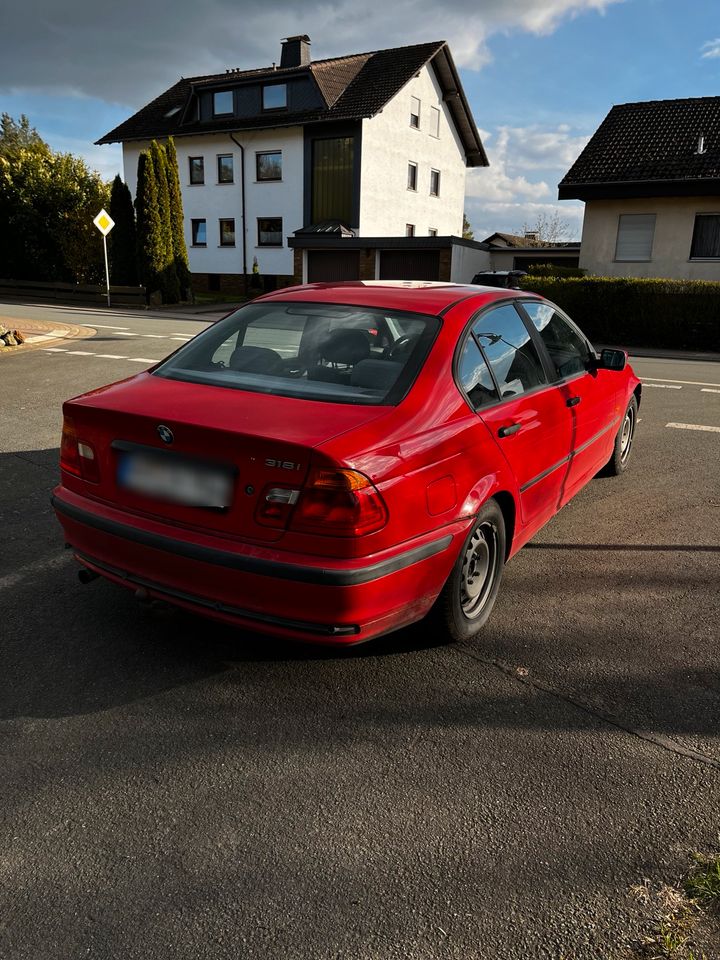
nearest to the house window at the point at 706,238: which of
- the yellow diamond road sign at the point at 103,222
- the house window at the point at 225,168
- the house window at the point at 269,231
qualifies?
the house window at the point at 269,231

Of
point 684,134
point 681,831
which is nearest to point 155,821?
point 681,831

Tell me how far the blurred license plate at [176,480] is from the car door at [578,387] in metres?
2.25

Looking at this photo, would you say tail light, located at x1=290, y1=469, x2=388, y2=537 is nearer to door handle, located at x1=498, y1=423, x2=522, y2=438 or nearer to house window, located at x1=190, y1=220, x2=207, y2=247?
door handle, located at x1=498, y1=423, x2=522, y2=438

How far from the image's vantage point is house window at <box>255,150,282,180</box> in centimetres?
3522

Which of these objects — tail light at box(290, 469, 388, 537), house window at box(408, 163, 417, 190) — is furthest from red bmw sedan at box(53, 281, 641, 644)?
house window at box(408, 163, 417, 190)

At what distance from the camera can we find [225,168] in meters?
36.9

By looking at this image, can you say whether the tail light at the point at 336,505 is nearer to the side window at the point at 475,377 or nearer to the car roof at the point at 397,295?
the side window at the point at 475,377

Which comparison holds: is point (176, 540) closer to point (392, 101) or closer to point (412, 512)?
point (412, 512)

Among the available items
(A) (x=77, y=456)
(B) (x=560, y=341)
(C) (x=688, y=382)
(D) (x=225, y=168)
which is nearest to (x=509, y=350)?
(B) (x=560, y=341)

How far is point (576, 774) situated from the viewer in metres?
2.65

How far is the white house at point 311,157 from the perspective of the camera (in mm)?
32688

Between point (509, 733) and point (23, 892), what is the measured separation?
1.66 m

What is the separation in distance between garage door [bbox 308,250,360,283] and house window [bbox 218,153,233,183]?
25.7 ft

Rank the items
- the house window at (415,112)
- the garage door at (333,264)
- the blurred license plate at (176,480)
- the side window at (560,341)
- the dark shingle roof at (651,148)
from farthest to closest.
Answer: the house window at (415,112), the garage door at (333,264), the dark shingle roof at (651,148), the side window at (560,341), the blurred license plate at (176,480)
